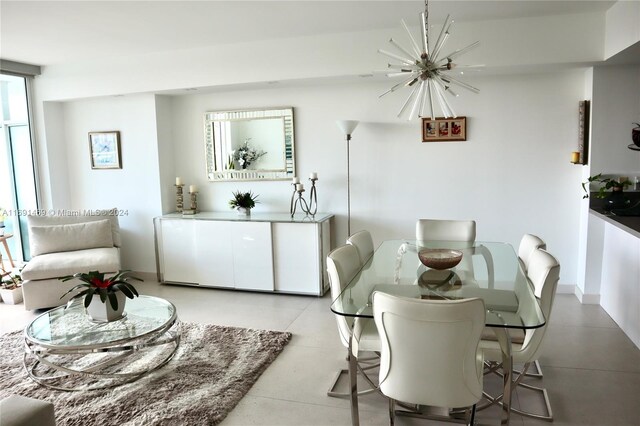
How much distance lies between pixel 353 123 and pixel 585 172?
2.20m

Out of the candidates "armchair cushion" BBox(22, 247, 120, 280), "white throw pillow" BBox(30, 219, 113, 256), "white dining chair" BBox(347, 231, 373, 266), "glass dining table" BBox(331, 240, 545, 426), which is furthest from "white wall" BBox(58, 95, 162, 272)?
"glass dining table" BBox(331, 240, 545, 426)

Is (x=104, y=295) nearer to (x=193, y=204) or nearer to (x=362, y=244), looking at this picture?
(x=362, y=244)

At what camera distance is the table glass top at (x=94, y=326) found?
9.67 ft

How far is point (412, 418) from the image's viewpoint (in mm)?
2631

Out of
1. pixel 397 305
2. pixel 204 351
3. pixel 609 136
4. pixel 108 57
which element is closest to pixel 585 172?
pixel 609 136

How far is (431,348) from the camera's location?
6.57 ft

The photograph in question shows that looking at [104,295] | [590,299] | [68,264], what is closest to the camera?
[104,295]

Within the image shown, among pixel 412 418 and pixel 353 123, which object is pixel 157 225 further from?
pixel 412 418

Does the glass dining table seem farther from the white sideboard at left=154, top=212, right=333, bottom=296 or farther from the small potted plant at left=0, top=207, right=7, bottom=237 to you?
the small potted plant at left=0, top=207, right=7, bottom=237

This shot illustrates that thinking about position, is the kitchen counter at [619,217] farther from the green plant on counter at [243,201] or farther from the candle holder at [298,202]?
the green plant on counter at [243,201]

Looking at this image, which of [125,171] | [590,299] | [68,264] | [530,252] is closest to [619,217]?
[590,299]

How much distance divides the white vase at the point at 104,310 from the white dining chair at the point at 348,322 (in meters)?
1.55

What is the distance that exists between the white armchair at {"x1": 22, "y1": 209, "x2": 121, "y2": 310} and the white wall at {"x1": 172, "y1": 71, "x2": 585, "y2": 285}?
62.0 inches

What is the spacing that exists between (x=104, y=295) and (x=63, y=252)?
2.15 metres
